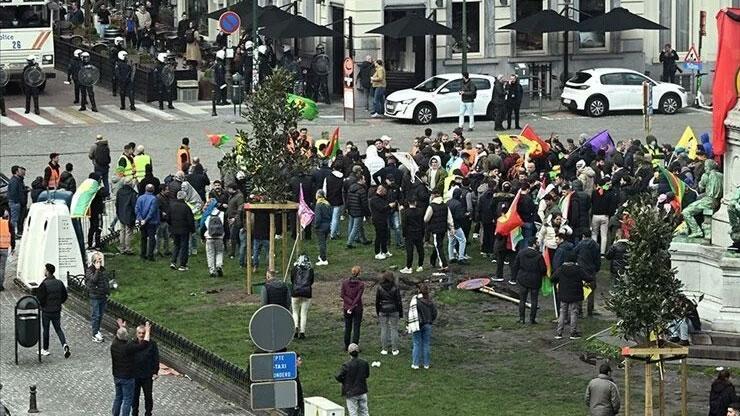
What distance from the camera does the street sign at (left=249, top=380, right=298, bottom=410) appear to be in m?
25.8

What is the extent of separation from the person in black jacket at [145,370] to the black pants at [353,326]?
4.00 meters

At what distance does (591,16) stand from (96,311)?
3010cm

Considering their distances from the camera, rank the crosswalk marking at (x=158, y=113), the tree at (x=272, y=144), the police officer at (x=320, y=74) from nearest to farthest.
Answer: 1. the tree at (x=272, y=144)
2. the crosswalk marking at (x=158, y=113)
3. the police officer at (x=320, y=74)

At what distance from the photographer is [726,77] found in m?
33.1

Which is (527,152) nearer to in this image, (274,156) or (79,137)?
(274,156)

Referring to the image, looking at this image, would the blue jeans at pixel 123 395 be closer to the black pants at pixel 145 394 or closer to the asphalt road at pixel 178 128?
the black pants at pixel 145 394

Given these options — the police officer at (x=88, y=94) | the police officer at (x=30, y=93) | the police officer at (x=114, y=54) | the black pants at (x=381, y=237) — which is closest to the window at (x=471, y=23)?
the police officer at (x=114, y=54)

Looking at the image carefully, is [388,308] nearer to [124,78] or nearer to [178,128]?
[178,128]

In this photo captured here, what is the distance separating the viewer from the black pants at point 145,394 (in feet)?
97.2

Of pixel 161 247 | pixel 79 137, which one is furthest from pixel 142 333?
pixel 79 137

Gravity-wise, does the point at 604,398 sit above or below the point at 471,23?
below

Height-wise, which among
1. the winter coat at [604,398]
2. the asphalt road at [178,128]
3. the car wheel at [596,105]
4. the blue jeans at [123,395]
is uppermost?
the car wheel at [596,105]

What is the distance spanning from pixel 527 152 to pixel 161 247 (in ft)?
24.6

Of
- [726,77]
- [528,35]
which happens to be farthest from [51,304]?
[528,35]
